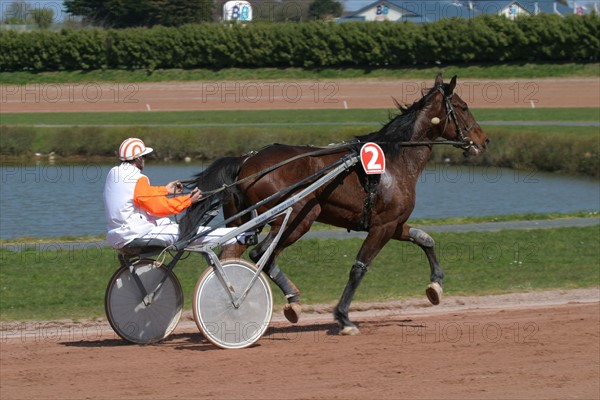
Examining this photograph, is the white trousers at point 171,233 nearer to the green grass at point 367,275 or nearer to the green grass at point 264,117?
the green grass at point 367,275

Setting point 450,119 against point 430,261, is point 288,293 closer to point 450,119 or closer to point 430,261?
point 430,261

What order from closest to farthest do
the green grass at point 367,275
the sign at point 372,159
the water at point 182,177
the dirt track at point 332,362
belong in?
the dirt track at point 332,362 < the sign at point 372,159 < the green grass at point 367,275 < the water at point 182,177

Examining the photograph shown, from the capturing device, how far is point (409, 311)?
10977 mm

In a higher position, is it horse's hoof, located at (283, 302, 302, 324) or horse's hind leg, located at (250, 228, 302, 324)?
horse's hind leg, located at (250, 228, 302, 324)

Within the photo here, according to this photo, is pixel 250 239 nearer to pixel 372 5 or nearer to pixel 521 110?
pixel 521 110

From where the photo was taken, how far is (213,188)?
8.98 meters

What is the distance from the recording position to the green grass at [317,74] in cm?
4259

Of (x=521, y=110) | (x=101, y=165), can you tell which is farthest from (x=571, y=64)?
(x=101, y=165)

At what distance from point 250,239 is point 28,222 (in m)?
10.7

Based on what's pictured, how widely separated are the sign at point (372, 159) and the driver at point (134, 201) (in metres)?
1.58

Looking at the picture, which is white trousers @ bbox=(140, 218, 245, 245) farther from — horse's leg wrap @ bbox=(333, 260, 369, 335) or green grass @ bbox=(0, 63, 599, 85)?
green grass @ bbox=(0, 63, 599, 85)

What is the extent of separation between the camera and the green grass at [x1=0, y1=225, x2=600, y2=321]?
36.9ft

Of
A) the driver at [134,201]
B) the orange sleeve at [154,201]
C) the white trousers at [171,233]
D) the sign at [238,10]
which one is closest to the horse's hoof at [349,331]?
the white trousers at [171,233]

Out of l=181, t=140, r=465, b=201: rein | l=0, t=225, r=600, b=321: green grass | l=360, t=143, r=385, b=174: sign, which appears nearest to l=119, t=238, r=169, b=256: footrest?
l=181, t=140, r=465, b=201: rein
